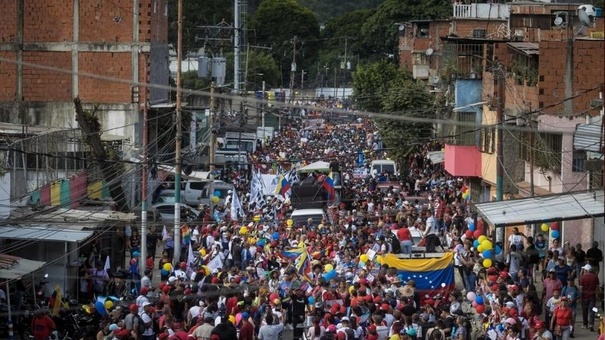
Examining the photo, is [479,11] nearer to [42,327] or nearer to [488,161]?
[488,161]

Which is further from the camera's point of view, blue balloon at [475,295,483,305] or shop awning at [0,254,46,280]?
shop awning at [0,254,46,280]

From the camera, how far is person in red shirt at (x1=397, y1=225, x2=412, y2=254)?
33594 mm

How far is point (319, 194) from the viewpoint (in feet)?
152

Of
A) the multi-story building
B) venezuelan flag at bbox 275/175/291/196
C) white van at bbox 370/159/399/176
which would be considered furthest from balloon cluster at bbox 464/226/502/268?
white van at bbox 370/159/399/176

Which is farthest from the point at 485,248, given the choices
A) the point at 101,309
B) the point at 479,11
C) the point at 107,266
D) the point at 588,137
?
the point at 479,11

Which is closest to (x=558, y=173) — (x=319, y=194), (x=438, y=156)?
(x=319, y=194)

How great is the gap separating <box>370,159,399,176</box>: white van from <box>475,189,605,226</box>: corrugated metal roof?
30703 mm

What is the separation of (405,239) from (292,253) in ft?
9.11

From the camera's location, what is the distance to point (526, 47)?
37438mm

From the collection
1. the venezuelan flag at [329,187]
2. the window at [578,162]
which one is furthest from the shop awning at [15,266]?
the venezuelan flag at [329,187]

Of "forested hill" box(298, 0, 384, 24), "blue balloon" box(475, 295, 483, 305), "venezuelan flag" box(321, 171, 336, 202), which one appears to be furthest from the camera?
"forested hill" box(298, 0, 384, 24)

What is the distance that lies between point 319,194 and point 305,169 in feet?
27.1

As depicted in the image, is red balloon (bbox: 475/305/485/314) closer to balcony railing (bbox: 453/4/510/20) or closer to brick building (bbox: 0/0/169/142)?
brick building (bbox: 0/0/169/142)

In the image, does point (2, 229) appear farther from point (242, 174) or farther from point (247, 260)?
point (242, 174)
